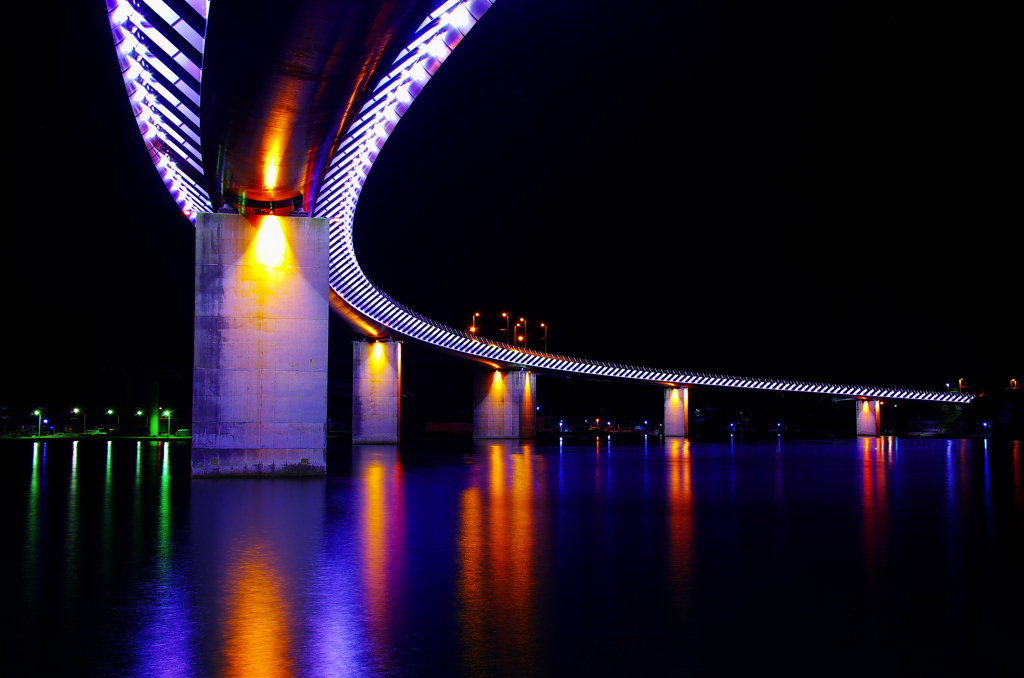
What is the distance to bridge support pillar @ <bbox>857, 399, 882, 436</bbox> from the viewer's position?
96500 mm

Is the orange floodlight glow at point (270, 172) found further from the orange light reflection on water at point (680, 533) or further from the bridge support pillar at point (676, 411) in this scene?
the bridge support pillar at point (676, 411)

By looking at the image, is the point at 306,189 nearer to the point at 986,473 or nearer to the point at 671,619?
the point at 671,619

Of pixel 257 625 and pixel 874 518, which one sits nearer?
pixel 257 625

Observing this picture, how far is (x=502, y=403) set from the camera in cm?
7212

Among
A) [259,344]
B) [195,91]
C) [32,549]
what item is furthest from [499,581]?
[259,344]

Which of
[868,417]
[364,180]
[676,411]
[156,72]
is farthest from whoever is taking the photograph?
[868,417]

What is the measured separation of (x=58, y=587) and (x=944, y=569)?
853cm

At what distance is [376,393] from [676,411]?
120 ft

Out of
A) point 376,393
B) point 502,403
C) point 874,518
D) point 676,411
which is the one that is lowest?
point 874,518

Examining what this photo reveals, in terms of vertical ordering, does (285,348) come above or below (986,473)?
above

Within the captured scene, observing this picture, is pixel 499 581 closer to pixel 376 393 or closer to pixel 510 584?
pixel 510 584

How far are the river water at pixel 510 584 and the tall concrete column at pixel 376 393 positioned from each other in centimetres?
3791

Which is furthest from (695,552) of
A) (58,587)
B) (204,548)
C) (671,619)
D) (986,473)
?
(986,473)

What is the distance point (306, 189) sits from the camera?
838 inches
